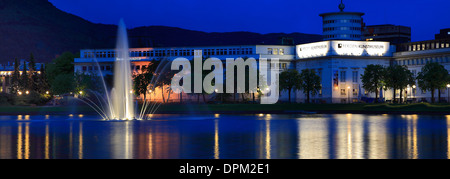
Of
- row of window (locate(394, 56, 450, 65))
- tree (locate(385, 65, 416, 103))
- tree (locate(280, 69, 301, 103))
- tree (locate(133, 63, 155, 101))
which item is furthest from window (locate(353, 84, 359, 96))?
tree (locate(133, 63, 155, 101))

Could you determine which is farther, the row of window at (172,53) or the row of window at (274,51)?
the row of window at (274,51)

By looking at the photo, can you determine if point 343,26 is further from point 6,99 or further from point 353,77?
point 6,99

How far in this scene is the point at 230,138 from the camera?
33688mm

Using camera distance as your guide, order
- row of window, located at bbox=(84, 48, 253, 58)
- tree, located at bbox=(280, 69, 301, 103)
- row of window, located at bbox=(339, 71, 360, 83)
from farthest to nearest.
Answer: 1. row of window, located at bbox=(84, 48, 253, 58)
2. row of window, located at bbox=(339, 71, 360, 83)
3. tree, located at bbox=(280, 69, 301, 103)

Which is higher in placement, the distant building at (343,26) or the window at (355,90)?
the distant building at (343,26)

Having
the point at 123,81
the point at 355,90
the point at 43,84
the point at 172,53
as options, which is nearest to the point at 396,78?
the point at 355,90

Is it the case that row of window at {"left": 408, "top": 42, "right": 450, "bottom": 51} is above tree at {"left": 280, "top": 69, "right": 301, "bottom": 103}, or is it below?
above

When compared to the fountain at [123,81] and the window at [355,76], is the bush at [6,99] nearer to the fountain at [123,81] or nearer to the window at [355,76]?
the fountain at [123,81]

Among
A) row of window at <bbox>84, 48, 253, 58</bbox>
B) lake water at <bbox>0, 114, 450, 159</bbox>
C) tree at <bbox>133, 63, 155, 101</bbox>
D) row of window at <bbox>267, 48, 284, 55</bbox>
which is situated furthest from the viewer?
row of window at <bbox>267, 48, 284, 55</bbox>

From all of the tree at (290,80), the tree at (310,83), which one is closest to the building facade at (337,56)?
the tree at (310,83)

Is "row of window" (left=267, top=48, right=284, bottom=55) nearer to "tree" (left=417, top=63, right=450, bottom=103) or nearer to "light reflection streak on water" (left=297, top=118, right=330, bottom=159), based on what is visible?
"tree" (left=417, top=63, right=450, bottom=103)
